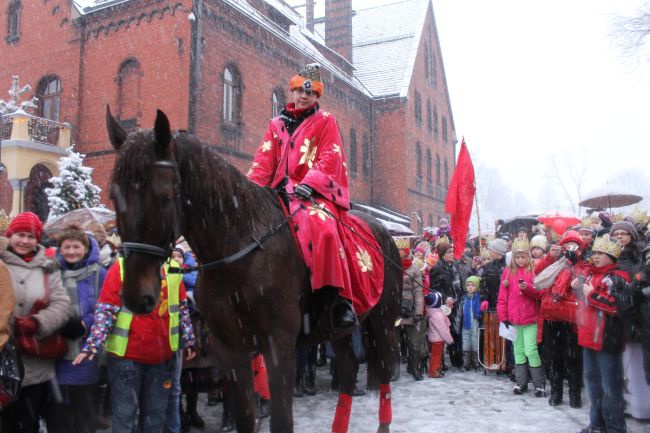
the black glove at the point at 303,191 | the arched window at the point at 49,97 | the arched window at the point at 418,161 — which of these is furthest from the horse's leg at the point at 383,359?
the arched window at the point at 418,161

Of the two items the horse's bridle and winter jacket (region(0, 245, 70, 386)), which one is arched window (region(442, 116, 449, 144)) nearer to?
winter jacket (region(0, 245, 70, 386))

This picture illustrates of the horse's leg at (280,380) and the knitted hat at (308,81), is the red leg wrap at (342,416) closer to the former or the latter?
the horse's leg at (280,380)

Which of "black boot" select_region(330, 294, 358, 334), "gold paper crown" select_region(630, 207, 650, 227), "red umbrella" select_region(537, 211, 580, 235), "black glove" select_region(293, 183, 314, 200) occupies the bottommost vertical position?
"black boot" select_region(330, 294, 358, 334)

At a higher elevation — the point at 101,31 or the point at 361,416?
the point at 101,31

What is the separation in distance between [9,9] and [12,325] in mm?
21489

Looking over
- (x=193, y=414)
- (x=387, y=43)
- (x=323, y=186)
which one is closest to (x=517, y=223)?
(x=387, y=43)

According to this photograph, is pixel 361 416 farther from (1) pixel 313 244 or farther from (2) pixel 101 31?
(2) pixel 101 31

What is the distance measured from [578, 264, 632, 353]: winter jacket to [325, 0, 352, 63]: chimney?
27354mm

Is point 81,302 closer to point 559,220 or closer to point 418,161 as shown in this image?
point 559,220

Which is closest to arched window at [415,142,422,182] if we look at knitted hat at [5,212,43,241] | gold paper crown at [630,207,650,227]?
gold paper crown at [630,207,650,227]

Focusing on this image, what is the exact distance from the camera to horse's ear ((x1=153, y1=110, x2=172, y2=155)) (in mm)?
2791

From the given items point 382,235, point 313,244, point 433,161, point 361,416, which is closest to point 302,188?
point 313,244

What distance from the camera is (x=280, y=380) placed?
3.26m

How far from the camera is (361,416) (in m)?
6.48
